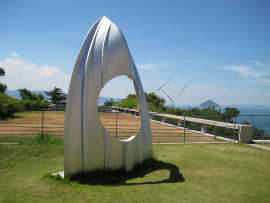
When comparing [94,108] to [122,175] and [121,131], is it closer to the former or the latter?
[122,175]

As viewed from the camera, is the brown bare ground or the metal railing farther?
the metal railing

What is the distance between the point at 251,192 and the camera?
4301 millimetres

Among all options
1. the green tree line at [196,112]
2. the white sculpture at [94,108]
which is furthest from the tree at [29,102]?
the white sculpture at [94,108]

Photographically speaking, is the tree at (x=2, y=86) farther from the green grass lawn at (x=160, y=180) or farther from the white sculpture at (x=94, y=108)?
the white sculpture at (x=94, y=108)

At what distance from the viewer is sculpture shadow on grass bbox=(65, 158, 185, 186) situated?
14.8 ft

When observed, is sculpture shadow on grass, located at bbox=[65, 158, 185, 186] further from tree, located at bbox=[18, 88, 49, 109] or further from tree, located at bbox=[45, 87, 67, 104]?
tree, located at bbox=[45, 87, 67, 104]

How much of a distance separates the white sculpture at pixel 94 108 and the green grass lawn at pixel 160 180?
489 mm

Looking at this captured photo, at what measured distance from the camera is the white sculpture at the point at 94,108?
14.8 ft

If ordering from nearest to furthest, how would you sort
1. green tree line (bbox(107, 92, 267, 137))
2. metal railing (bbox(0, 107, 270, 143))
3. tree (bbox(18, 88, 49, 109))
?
metal railing (bbox(0, 107, 270, 143)), green tree line (bbox(107, 92, 267, 137)), tree (bbox(18, 88, 49, 109))

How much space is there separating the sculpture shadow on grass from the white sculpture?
128 mm

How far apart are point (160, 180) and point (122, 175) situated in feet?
3.04

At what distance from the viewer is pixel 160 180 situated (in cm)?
484

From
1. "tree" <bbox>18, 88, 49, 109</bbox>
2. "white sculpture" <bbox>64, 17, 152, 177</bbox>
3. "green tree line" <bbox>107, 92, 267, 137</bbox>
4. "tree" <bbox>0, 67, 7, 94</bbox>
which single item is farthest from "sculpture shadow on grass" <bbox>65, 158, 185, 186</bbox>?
"tree" <bbox>0, 67, 7, 94</bbox>

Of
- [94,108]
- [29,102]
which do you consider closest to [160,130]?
[94,108]
